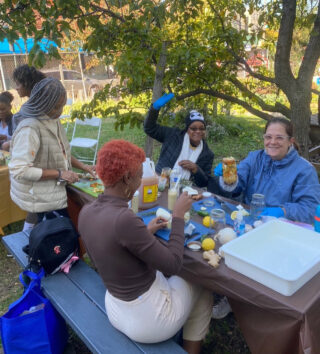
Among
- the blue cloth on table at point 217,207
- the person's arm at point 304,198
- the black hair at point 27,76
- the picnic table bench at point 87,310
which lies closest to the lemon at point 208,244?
the blue cloth on table at point 217,207

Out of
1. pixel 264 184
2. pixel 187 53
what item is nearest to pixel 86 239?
pixel 264 184

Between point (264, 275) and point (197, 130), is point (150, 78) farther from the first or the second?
point (264, 275)

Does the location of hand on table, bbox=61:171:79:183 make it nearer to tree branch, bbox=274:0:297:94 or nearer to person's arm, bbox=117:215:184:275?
Result: person's arm, bbox=117:215:184:275

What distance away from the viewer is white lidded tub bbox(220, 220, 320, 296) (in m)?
1.38

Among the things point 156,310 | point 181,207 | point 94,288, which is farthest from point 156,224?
point 94,288

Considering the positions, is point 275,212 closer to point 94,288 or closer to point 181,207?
point 181,207

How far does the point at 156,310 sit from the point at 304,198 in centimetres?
136

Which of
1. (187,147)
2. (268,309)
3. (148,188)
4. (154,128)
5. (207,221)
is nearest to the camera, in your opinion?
(268,309)

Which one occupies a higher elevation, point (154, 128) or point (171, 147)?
point (154, 128)

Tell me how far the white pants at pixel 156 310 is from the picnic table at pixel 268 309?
0.15 metres

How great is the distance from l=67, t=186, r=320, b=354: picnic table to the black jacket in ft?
5.99

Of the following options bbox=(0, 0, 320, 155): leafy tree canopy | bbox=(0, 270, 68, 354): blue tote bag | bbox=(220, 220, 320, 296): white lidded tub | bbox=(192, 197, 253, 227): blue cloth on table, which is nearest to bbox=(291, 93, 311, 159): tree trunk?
A: bbox=(0, 0, 320, 155): leafy tree canopy

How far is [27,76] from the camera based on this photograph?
257cm

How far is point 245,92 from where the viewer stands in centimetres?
421
